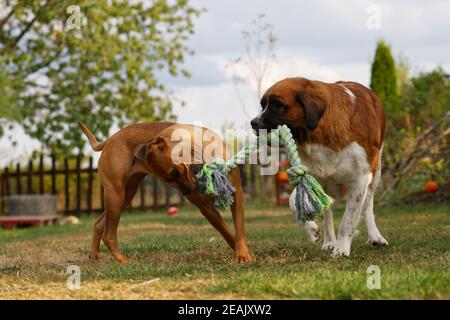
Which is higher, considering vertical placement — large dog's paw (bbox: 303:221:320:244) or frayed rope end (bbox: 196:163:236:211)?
frayed rope end (bbox: 196:163:236:211)

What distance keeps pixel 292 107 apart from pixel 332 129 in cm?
39

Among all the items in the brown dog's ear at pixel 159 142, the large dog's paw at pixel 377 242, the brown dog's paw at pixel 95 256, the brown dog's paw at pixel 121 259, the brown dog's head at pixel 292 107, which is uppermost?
the brown dog's head at pixel 292 107

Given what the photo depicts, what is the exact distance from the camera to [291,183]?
6797 millimetres

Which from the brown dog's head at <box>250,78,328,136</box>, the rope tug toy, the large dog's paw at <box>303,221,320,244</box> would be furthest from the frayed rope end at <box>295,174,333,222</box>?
the large dog's paw at <box>303,221,320,244</box>

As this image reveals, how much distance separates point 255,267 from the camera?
6.31 metres

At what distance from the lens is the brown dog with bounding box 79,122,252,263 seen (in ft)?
22.4

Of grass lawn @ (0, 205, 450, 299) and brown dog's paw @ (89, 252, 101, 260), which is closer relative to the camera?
grass lawn @ (0, 205, 450, 299)

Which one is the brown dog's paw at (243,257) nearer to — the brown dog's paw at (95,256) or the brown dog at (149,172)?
the brown dog at (149,172)

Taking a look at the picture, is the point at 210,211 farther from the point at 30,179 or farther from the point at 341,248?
the point at 30,179

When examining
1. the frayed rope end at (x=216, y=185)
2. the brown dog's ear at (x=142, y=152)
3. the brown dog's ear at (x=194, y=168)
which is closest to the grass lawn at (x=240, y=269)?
the frayed rope end at (x=216, y=185)

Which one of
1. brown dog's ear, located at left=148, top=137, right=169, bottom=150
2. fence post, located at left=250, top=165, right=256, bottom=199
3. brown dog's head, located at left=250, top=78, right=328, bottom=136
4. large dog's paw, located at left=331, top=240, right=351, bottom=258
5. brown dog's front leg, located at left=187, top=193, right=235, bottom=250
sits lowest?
fence post, located at left=250, top=165, right=256, bottom=199

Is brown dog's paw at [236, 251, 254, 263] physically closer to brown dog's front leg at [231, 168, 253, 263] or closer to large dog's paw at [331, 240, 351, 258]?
brown dog's front leg at [231, 168, 253, 263]

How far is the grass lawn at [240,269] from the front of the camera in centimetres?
489
